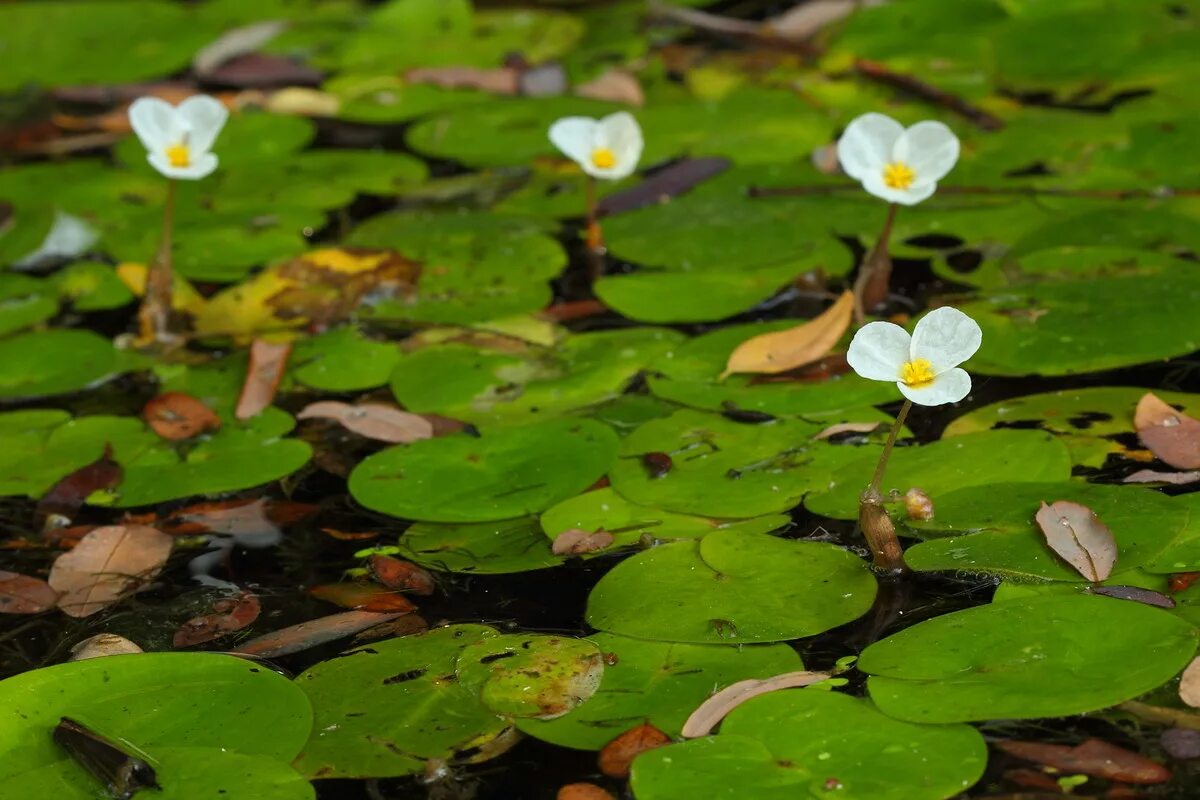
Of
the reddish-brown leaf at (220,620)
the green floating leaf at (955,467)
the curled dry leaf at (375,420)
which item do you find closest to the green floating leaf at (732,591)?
the green floating leaf at (955,467)

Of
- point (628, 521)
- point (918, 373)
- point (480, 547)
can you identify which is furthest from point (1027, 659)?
point (480, 547)

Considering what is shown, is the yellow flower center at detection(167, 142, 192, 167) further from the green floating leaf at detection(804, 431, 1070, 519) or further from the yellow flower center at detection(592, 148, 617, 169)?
the green floating leaf at detection(804, 431, 1070, 519)

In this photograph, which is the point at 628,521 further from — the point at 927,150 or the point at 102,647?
the point at 927,150

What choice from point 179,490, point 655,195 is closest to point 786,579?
point 179,490

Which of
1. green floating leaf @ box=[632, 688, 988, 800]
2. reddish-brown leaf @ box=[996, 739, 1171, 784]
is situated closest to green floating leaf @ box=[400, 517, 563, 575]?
green floating leaf @ box=[632, 688, 988, 800]

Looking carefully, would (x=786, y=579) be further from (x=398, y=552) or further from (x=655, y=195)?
(x=655, y=195)

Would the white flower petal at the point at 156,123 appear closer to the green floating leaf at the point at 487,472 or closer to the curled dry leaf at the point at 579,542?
the green floating leaf at the point at 487,472
